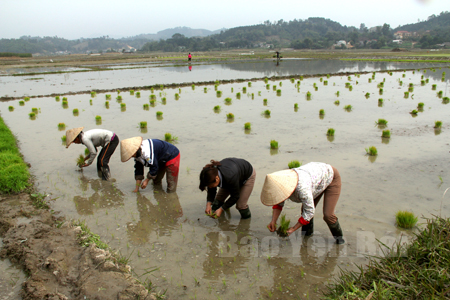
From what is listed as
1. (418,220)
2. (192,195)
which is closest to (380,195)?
(418,220)

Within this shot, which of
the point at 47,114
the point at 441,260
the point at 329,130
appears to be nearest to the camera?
the point at 441,260

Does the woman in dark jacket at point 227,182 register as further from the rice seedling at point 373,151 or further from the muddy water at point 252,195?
the rice seedling at point 373,151

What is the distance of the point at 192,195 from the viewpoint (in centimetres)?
474

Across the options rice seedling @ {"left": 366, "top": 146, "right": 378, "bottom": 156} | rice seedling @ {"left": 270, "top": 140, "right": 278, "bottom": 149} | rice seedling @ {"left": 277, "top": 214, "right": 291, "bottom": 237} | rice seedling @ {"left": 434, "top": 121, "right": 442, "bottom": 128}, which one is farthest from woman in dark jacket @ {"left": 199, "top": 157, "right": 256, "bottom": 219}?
rice seedling @ {"left": 434, "top": 121, "right": 442, "bottom": 128}

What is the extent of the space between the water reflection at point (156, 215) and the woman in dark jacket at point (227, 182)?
2.15ft

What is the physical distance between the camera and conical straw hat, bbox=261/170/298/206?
279 centimetres

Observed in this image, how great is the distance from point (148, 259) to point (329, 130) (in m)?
5.74

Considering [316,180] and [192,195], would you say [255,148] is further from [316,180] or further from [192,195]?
[316,180]

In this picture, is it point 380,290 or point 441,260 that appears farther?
point 441,260

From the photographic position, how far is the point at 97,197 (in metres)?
4.78

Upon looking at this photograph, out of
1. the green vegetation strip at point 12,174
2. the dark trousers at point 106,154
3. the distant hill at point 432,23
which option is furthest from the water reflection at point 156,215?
the distant hill at point 432,23

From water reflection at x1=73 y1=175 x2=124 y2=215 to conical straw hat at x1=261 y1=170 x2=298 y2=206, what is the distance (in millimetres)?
2606

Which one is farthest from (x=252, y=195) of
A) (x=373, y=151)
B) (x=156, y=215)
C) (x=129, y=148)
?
(x=373, y=151)

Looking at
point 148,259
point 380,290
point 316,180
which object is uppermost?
point 316,180
